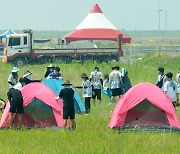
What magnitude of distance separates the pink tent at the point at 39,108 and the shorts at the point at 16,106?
0.36 m

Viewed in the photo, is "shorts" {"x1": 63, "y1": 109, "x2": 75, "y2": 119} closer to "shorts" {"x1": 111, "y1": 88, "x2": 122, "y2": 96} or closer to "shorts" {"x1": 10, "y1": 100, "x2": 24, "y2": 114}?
"shorts" {"x1": 10, "y1": 100, "x2": 24, "y2": 114}

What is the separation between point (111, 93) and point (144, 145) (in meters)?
7.94

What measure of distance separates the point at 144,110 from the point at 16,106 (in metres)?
2.97

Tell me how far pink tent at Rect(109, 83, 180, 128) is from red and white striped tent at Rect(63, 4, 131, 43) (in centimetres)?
2570

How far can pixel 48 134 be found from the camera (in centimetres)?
1289

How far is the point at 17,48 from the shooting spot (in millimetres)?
37469

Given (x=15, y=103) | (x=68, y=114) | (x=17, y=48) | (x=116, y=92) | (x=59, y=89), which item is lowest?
(x=116, y=92)

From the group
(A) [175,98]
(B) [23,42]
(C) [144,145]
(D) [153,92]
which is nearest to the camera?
(C) [144,145]

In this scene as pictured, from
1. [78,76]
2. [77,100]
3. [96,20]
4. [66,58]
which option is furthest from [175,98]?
[96,20]

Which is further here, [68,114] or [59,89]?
[59,89]

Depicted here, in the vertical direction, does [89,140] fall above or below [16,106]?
below

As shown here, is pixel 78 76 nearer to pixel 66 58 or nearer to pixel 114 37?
pixel 66 58

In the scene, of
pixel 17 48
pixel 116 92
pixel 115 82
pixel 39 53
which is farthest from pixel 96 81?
pixel 17 48

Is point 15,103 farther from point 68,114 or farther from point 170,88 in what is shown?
point 170,88
